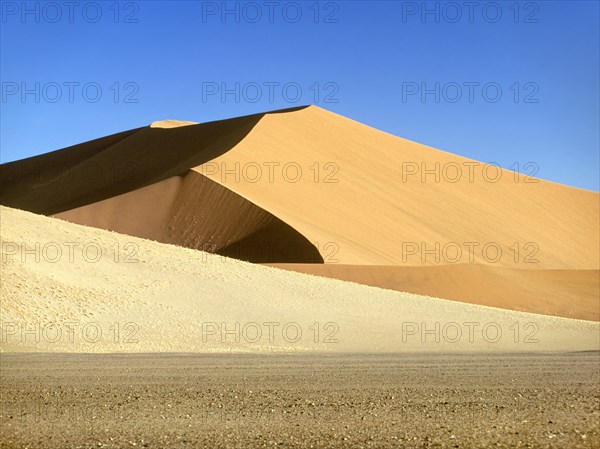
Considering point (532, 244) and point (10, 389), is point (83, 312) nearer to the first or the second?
point (10, 389)

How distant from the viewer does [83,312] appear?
24.2m

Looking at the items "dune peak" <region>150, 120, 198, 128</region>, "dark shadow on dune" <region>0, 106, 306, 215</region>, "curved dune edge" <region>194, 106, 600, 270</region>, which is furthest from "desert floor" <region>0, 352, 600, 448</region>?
"dune peak" <region>150, 120, 198, 128</region>

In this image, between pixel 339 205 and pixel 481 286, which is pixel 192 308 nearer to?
pixel 481 286

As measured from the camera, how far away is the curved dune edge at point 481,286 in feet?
118

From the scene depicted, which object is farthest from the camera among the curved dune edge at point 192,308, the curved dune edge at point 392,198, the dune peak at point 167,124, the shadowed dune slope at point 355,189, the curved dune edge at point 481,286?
the dune peak at point 167,124

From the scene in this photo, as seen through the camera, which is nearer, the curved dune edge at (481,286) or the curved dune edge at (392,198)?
the curved dune edge at (481,286)

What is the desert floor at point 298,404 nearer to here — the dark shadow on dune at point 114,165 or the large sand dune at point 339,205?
the large sand dune at point 339,205

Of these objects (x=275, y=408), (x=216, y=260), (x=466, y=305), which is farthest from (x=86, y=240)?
(x=275, y=408)

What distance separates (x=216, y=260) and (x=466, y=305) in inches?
342

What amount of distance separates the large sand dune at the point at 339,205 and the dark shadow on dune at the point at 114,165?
18cm

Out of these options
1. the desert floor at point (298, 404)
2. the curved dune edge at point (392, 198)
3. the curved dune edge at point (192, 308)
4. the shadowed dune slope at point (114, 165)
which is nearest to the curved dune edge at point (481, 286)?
the curved dune edge at point (392, 198)

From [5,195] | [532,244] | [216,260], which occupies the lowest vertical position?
[216,260]

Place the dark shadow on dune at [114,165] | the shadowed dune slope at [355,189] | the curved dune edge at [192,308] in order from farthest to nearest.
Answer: the dark shadow on dune at [114,165], the shadowed dune slope at [355,189], the curved dune edge at [192,308]

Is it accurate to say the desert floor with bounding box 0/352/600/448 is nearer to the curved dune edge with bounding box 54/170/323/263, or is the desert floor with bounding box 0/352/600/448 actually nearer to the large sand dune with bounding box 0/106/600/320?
the large sand dune with bounding box 0/106/600/320
